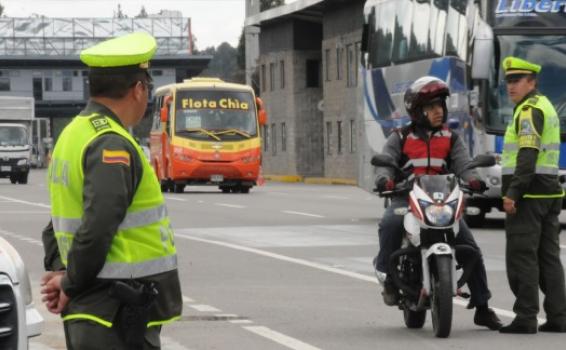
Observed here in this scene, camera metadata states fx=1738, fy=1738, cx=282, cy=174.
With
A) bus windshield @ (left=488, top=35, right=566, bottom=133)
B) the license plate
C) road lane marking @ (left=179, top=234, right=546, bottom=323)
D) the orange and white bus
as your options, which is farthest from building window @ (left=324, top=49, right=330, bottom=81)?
road lane marking @ (left=179, top=234, right=546, bottom=323)

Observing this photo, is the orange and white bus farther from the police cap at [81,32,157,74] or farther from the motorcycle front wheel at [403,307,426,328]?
the police cap at [81,32,157,74]

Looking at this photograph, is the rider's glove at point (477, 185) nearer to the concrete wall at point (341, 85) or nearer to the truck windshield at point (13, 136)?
the truck windshield at point (13, 136)

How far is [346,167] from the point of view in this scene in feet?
222

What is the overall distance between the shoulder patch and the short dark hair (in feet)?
0.28

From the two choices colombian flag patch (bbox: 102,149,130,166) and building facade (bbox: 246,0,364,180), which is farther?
building facade (bbox: 246,0,364,180)

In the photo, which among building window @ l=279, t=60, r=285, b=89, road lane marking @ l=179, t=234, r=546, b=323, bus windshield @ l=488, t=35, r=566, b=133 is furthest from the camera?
building window @ l=279, t=60, r=285, b=89

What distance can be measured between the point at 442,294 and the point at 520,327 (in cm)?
91

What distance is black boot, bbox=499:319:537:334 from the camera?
1152 cm

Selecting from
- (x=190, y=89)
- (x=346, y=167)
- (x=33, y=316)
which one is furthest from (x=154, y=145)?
(x=33, y=316)

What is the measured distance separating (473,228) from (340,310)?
12.2m

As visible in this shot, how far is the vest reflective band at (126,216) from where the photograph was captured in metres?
5.55

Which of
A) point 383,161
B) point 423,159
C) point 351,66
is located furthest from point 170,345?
point 351,66

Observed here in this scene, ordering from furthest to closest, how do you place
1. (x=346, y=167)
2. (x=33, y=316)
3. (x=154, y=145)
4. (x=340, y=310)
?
(x=346, y=167) → (x=154, y=145) → (x=340, y=310) → (x=33, y=316)

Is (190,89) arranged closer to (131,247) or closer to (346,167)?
(346,167)
